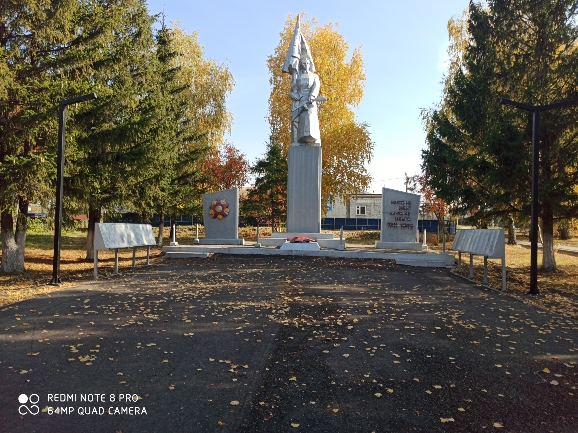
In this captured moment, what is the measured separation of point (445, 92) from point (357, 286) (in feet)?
63.5

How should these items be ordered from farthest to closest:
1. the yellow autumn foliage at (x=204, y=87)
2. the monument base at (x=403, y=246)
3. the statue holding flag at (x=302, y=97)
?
1. the yellow autumn foliage at (x=204, y=87)
2. the statue holding flag at (x=302, y=97)
3. the monument base at (x=403, y=246)

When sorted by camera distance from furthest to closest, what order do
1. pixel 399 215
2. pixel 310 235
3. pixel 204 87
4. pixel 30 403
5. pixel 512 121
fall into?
pixel 204 87, pixel 310 235, pixel 399 215, pixel 512 121, pixel 30 403

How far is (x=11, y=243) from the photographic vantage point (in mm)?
12570

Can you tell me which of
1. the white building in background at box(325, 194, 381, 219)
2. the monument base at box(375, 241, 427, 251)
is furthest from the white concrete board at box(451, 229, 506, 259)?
the white building in background at box(325, 194, 381, 219)

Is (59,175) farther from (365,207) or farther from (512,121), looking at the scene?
(365,207)

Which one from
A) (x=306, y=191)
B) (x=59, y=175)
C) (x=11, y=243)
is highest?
(x=306, y=191)

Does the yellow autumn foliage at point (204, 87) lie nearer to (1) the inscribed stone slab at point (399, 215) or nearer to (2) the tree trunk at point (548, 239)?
(1) the inscribed stone slab at point (399, 215)

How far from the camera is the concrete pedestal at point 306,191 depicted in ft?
63.9

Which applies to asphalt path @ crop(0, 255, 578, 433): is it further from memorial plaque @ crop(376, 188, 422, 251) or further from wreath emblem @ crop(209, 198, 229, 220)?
wreath emblem @ crop(209, 198, 229, 220)

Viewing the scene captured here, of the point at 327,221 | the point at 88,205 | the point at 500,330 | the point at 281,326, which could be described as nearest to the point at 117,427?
the point at 281,326

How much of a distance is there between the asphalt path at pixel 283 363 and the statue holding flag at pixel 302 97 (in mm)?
11902

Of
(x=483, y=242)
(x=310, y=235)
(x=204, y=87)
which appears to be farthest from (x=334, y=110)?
(x=483, y=242)

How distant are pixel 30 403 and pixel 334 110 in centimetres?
2875

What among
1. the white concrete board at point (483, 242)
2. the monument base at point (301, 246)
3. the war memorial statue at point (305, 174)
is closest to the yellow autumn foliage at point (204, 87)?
the war memorial statue at point (305, 174)
